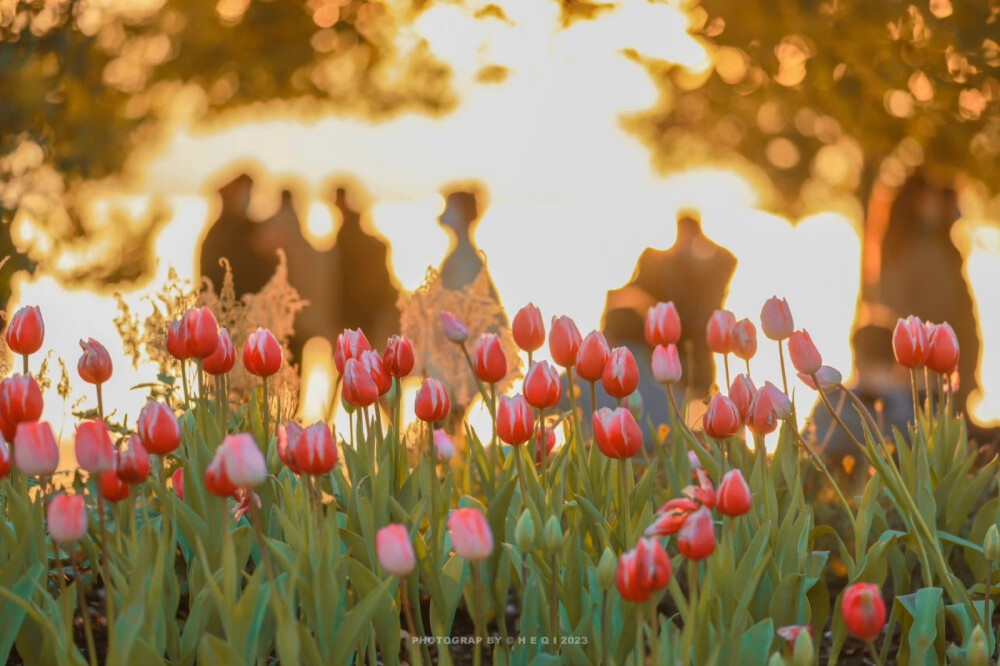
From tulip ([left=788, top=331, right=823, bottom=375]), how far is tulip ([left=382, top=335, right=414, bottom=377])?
1.04 m

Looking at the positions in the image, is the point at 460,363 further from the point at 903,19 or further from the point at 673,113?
the point at 673,113

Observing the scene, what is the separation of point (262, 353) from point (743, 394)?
134 cm

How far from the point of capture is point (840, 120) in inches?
440

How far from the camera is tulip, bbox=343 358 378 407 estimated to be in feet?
9.30

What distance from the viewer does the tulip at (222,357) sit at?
3021 mm

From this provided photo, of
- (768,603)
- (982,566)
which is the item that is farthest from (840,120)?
(768,603)

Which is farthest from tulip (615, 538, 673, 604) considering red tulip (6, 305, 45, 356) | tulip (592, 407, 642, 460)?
red tulip (6, 305, 45, 356)

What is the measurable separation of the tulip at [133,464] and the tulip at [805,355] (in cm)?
158

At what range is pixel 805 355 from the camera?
2686 millimetres

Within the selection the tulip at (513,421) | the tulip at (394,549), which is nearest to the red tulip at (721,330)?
the tulip at (513,421)

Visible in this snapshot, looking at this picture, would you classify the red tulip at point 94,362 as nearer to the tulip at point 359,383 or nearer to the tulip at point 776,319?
the tulip at point 359,383

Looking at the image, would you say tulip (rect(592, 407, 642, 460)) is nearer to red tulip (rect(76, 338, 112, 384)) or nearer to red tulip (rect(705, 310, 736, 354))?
red tulip (rect(705, 310, 736, 354))

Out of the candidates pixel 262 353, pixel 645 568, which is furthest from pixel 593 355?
pixel 645 568

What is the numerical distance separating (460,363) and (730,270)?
5.65 metres
